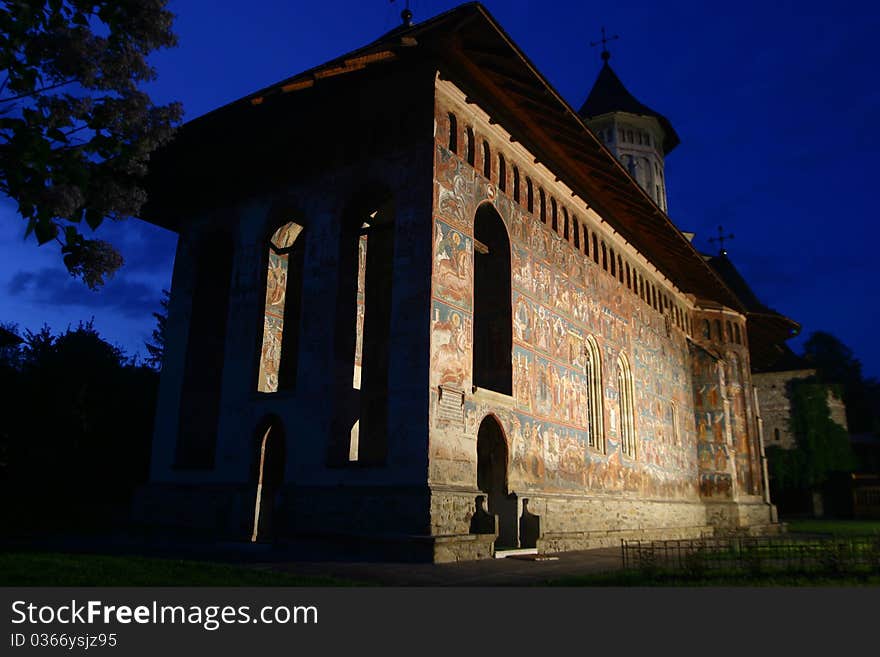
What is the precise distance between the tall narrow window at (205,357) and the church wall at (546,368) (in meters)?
6.26

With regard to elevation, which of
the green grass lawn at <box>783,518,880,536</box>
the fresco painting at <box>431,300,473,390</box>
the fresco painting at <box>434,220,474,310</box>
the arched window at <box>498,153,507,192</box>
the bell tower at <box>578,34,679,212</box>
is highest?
the bell tower at <box>578,34,679,212</box>

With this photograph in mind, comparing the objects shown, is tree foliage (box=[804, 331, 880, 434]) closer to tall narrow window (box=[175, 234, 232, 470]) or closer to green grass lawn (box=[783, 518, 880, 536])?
green grass lawn (box=[783, 518, 880, 536])

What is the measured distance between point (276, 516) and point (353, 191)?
622 cm

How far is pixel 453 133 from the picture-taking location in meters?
13.2

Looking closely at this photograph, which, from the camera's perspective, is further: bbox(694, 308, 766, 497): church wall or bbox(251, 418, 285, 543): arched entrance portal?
bbox(694, 308, 766, 497): church wall

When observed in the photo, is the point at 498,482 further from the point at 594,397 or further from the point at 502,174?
the point at 502,174

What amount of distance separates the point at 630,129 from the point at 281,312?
85.6 ft

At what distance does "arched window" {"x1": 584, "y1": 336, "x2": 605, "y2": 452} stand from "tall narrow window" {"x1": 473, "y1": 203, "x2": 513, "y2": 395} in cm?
410

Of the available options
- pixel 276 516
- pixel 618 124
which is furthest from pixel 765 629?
pixel 618 124

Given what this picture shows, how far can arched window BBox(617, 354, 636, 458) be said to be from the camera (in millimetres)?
20047

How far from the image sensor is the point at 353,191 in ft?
44.0

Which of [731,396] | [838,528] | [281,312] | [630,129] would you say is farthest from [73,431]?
→ [630,129]

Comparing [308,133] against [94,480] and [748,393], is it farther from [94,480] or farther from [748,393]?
[748,393]

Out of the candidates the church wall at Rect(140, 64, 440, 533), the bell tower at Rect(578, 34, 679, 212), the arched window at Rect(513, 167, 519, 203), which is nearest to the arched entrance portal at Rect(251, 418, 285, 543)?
the church wall at Rect(140, 64, 440, 533)
